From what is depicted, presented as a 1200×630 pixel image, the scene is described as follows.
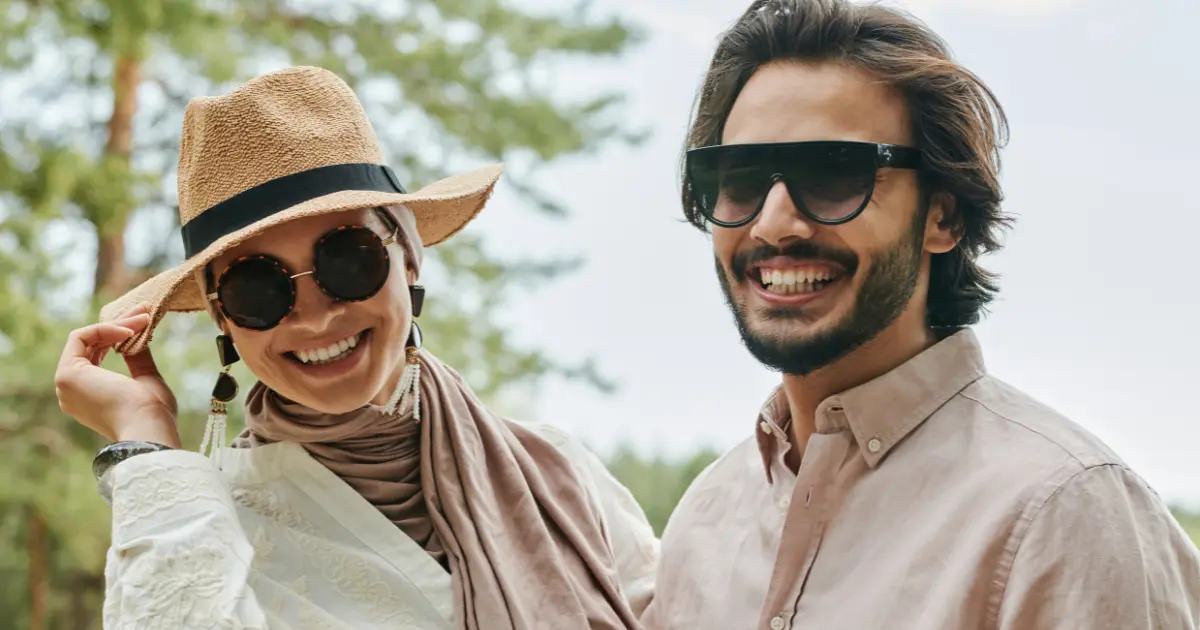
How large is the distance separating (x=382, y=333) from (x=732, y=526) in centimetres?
70

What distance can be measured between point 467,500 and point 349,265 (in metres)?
0.46

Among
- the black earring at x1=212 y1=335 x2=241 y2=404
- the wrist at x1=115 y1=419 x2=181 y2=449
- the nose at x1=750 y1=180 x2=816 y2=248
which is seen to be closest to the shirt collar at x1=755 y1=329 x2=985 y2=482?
the nose at x1=750 y1=180 x2=816 y2=248

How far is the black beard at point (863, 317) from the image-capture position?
1.87 meters

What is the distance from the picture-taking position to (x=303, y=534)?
2.05 meters

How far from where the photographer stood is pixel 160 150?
6.79m

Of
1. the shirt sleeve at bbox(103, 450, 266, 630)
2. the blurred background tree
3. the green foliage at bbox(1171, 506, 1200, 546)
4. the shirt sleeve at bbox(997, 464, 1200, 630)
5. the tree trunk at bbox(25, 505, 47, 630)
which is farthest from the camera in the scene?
the tree trunk at bbox(25, 505, 47, 630)

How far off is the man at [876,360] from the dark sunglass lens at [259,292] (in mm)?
691

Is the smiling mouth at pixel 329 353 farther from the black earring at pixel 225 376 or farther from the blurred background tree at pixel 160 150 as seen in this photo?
the blurred background tree at pixel 160 150

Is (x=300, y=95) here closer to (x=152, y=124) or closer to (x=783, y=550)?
(x=783, y=550)

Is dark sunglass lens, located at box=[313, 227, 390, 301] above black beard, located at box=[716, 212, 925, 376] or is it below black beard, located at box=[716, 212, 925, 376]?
above

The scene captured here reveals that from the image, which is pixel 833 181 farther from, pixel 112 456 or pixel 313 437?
pixel 112 456

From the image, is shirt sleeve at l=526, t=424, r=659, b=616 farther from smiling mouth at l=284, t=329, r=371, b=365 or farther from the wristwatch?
the wristwatch

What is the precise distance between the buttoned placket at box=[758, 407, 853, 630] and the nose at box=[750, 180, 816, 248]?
0.28 metres

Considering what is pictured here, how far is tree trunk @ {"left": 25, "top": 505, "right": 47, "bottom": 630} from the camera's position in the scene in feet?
21.9
